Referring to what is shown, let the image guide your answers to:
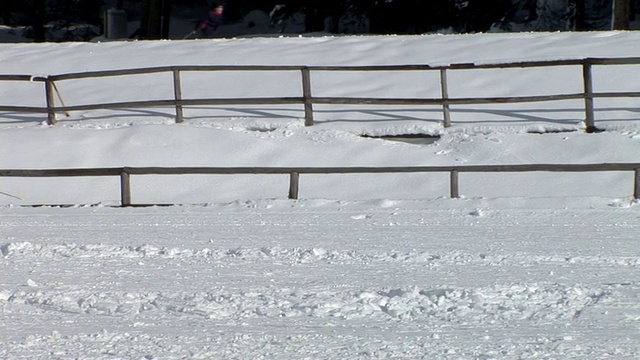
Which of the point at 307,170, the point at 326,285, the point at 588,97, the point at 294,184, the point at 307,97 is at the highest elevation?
the point at 307,97

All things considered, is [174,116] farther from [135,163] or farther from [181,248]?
[181,248]

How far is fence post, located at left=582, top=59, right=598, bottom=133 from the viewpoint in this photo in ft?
47.3

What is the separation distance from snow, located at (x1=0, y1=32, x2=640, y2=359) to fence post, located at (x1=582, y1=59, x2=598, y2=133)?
0.19 m

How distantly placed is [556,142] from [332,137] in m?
3.36

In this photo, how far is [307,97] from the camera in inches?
602

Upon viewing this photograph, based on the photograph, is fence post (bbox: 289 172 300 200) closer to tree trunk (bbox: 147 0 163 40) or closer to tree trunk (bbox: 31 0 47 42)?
tree trunk (bbox: 147 0 163 40)

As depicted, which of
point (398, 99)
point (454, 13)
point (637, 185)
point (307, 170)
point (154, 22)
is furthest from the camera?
point (454, 13)

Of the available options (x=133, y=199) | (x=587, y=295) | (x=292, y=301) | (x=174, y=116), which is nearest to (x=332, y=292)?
(x=292, y=301)

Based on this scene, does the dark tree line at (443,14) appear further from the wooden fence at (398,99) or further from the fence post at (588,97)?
the fence post at (588,97)

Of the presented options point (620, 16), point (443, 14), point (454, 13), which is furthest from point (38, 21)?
point (620, 16)

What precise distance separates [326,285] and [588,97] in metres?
8.16

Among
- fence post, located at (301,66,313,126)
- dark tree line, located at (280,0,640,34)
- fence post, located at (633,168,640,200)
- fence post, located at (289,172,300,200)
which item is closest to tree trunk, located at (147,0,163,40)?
dark tree line, located at (280,0,640,34)

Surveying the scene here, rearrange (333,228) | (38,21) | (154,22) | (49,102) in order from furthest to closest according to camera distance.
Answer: (38,21), (154,22), (49,102), (333,228)

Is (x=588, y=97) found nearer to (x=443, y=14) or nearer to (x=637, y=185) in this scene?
(x=637, y=185)
